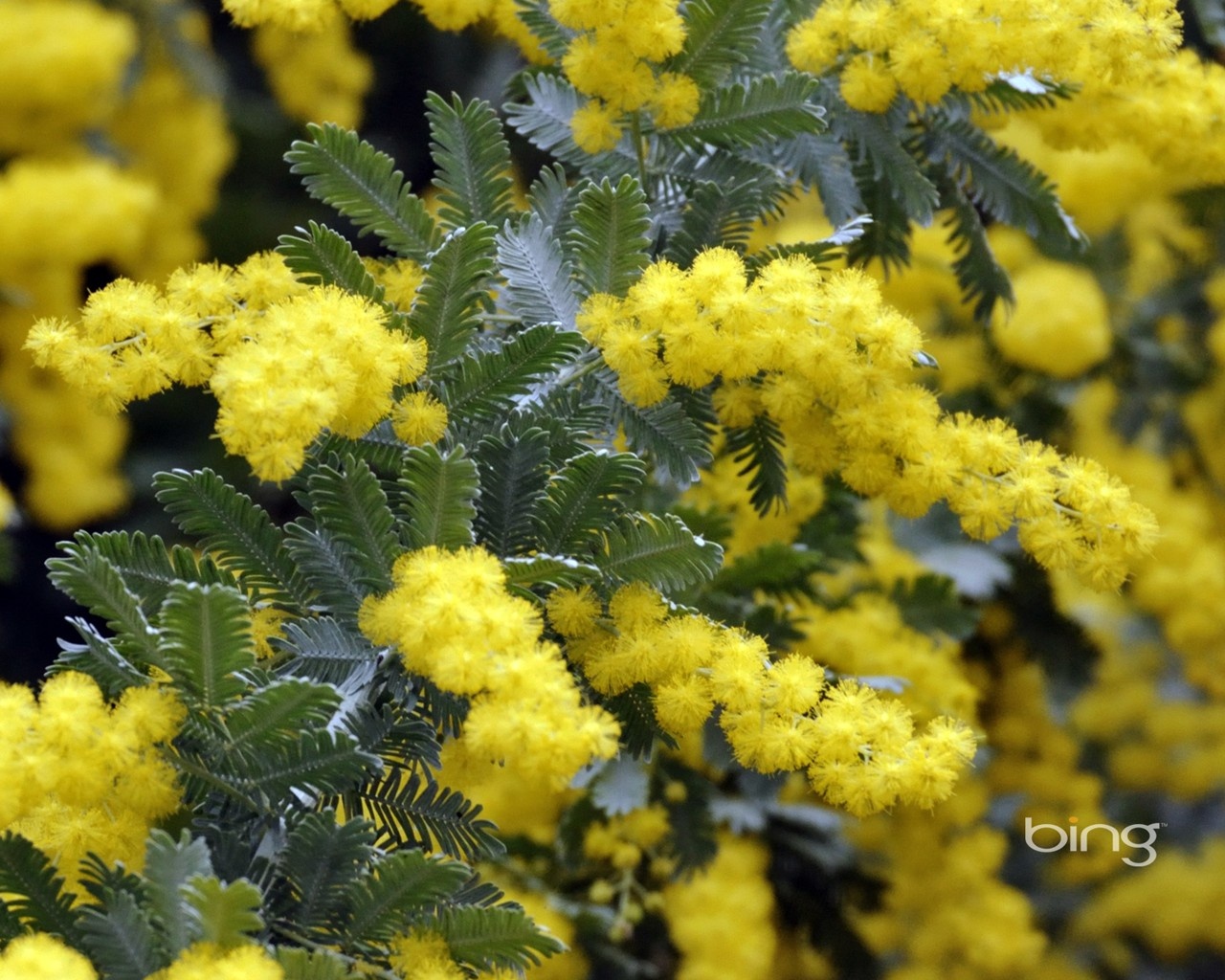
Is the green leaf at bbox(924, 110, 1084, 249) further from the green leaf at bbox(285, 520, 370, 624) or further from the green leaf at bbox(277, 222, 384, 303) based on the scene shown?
the green leaf at bbox(285, 520, 370, 624)

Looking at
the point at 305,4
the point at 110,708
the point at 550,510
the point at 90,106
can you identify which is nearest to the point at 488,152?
the point at 305,4

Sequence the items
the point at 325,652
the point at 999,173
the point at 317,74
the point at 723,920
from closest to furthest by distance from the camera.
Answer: the point at 325,652 < the point at 999,173 < the point at 723,920 < the point at 317,74

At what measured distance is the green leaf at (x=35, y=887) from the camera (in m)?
1.06

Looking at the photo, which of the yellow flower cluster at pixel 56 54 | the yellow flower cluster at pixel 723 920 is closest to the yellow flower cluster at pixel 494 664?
the yellow flower cluster at pixel 723 920

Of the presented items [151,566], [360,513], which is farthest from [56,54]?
[360,513]

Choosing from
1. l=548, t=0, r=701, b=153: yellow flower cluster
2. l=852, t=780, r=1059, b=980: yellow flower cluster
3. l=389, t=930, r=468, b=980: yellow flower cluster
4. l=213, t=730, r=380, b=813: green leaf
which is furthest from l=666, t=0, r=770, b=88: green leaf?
l=852, t=780, r=1059, b=980: yellow flower cluster

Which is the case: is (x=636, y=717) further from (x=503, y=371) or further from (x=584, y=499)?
(x=503, y=371)

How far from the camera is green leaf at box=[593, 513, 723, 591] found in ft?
3.86

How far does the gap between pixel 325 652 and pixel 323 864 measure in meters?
0.20

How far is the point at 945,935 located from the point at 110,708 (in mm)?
1675

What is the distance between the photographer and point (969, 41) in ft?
4.69

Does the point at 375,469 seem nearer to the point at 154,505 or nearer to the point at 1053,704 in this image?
the point at 1053,704

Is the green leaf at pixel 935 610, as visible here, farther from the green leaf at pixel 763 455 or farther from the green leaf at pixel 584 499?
the green leaf at pixel 584 499

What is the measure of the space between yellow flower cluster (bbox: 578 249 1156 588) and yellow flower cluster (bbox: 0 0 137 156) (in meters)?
2.07
